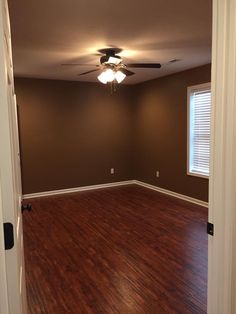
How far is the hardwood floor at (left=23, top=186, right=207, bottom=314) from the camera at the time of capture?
90.4 inches

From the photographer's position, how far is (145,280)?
2584 millimetres

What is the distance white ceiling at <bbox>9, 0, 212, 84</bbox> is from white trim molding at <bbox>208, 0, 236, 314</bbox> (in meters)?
1.29

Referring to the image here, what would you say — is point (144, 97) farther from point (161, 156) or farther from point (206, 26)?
point (206, 26)

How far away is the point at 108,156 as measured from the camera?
6461mm

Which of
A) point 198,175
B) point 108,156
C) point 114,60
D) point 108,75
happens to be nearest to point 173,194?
point 198,175

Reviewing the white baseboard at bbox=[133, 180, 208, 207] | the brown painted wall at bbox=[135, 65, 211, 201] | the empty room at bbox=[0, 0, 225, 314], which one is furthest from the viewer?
the brown painted wall at bbox=[135, 65, 211, 201]

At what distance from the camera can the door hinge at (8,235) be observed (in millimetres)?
883

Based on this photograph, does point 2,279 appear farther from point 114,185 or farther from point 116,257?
point 114,185

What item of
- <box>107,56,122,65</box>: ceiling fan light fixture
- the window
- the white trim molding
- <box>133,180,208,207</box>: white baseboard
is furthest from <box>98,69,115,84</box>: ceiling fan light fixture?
<box>133,180,208,207</box>: white baseboard

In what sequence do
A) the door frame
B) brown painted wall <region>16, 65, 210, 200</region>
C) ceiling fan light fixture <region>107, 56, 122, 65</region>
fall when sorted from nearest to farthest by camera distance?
the door frame
ceiling fan light fixture <region>107, 56, 122, 65</region>
brown painted wall <region>16, 65, 210, 200</region>

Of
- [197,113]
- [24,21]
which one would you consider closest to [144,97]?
[197,113]

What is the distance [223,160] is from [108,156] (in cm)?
531

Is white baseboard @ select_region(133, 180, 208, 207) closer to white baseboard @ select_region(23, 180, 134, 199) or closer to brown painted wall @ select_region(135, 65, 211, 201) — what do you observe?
brown painted wall @ select_region(135, 65, 211, 201)

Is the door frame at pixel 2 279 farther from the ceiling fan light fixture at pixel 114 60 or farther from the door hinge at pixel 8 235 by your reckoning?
the ceiling fan light fixture at pixel 114 60
